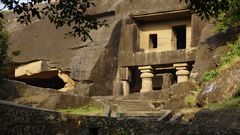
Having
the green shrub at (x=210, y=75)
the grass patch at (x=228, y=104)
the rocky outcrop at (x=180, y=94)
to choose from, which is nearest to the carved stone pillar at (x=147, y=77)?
the rocky outcrop at (x=180, y=94)

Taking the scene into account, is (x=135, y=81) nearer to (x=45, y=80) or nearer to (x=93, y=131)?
(x=45, y=80)

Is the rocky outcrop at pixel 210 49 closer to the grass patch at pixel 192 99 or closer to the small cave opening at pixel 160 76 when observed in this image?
the grass patch at pixel 192 99

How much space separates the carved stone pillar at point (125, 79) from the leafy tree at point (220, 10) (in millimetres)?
5556

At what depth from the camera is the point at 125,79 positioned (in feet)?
70.0

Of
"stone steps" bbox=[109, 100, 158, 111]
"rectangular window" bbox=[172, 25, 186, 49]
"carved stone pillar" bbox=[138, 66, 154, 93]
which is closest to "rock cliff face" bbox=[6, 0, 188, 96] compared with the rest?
"carved stone pillar" bbox=[138, 66, 154, 93]

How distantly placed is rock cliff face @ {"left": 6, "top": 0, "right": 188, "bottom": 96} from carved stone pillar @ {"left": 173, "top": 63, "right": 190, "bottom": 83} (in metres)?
2.43

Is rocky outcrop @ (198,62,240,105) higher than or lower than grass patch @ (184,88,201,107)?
higher

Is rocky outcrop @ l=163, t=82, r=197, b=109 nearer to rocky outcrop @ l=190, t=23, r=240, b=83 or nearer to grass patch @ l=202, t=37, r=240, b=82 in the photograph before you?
rocky outcrop @ l=190, t=23, r=240, b=83

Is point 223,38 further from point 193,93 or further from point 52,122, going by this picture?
point 52,122

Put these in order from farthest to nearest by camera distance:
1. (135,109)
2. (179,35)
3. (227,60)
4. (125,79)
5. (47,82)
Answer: (47,82) → (179,35) → (125,79) → (135,109) → (227,60)

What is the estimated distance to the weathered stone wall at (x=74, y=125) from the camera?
5254 millimetres

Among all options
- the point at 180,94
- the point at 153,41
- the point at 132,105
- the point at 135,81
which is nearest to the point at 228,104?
the point at 180,94

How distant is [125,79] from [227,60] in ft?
21.8

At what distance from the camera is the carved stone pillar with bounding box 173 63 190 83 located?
66.8ft
